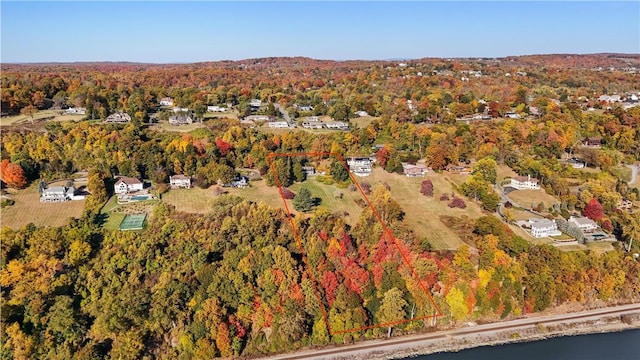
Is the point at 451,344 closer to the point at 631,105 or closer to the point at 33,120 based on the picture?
the point at 33,120

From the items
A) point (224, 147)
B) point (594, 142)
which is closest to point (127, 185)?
point (224, 147)

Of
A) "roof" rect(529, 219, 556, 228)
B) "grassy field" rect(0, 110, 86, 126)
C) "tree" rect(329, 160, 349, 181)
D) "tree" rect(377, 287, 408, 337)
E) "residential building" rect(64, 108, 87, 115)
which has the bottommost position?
"tree" rect(377, 287, 408, 337)

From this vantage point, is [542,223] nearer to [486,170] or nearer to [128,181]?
[486,170]

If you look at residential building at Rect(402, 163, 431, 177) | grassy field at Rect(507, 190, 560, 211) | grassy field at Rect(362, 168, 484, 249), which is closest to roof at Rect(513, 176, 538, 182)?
grassy field at Rect(507, 190, 560, 211)

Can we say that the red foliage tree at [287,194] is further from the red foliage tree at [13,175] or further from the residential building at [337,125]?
the red foliage tree at [13,175]

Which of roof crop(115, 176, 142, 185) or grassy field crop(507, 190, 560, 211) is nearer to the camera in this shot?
roof crop(115, 176, 142, 185)

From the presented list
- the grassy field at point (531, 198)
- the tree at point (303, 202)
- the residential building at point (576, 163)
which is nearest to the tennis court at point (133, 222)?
the tree at point (303, 202)

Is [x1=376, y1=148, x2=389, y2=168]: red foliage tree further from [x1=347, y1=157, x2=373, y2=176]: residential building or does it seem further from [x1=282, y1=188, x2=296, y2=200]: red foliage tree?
[x1=282, y1=188, x2=296, y2=200]: red foliage tree
